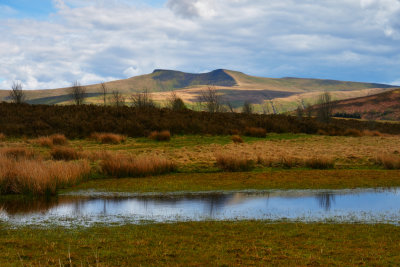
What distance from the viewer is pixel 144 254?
8.26 metres

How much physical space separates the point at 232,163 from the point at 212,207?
29.8ft

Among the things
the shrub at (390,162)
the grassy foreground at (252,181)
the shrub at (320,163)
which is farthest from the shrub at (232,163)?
the shrub at (390,162)

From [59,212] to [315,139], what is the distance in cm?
3315

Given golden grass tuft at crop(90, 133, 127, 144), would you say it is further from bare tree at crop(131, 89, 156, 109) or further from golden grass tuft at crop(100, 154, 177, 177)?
bare tree at crop(131, 89, 156, 109)

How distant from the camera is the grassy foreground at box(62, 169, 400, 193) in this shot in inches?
716

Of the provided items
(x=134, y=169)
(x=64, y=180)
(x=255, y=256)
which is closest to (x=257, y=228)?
(x=255, y=256)

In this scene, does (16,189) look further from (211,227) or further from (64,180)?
(211,227)

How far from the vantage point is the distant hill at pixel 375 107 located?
501 feet

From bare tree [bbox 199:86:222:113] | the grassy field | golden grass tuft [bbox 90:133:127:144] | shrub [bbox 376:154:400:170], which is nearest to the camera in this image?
the grassy field

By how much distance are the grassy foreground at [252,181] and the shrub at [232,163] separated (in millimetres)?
909

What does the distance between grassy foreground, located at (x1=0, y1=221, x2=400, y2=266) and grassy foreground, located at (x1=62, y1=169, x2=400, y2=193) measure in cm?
691

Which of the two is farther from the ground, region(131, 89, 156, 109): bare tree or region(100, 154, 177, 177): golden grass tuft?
region(131, 89, 156, 109): bare tree

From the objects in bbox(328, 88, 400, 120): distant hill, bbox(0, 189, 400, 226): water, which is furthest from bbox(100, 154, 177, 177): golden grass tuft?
bbox(328, 88, 400, 120): distant hill

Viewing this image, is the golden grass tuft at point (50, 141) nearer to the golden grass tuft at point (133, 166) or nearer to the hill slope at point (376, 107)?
the golden grass tuft at point (133, 166)
